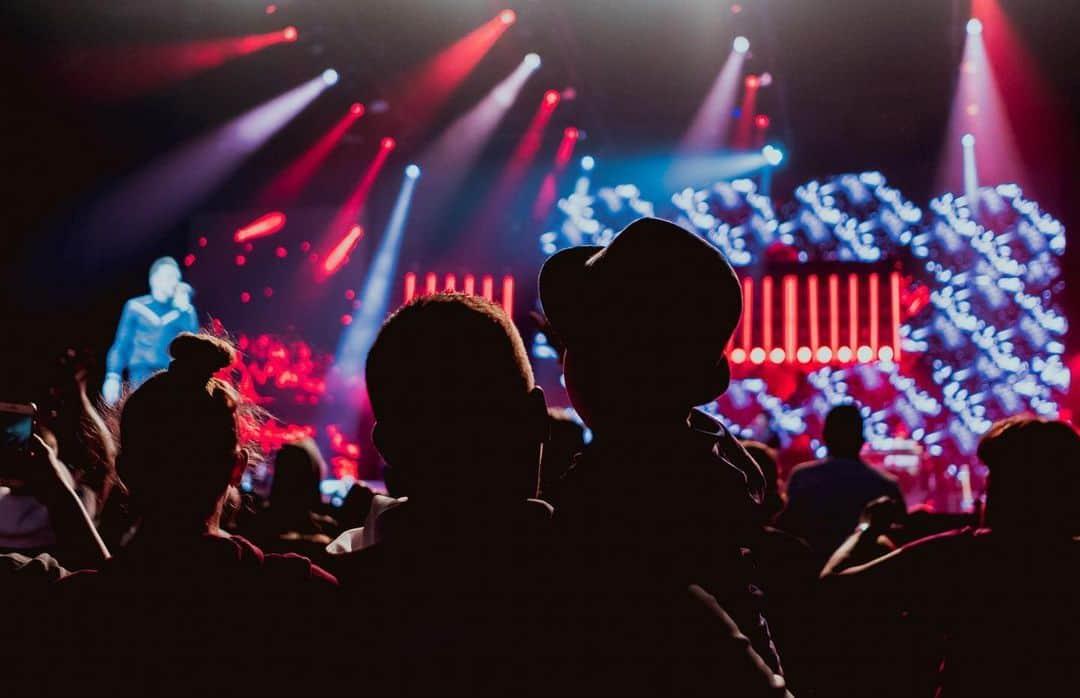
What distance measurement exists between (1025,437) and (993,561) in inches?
9.3

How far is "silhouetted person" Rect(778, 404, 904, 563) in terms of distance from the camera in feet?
10.8

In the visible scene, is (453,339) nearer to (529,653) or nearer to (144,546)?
(529,653)

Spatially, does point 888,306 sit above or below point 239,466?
above

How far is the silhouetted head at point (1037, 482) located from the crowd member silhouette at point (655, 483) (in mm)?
812

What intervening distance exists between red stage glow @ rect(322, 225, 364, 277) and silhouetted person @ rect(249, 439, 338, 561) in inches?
345

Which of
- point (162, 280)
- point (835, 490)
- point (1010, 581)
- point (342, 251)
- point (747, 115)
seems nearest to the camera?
point (1010, 581)

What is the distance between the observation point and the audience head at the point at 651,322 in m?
0.97

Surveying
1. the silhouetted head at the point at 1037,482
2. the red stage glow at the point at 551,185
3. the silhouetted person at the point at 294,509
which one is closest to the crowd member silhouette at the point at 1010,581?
the silhouetted head at the point at 1037,482

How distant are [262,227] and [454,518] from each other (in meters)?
10.9

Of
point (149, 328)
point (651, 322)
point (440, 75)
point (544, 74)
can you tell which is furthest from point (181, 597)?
point (544, 74)

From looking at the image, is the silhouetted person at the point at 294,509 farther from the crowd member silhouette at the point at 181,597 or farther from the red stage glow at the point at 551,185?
the red stage glow at the point at 551,185

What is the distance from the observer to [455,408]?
0.89 meters

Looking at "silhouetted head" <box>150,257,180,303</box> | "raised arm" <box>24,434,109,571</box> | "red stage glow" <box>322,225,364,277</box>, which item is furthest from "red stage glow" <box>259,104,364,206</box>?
"raised arm" <box>24,434,109,571</box>

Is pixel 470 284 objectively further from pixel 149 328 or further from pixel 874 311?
pixel 874 311
